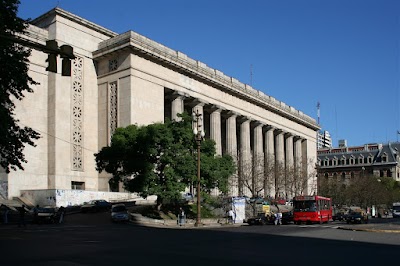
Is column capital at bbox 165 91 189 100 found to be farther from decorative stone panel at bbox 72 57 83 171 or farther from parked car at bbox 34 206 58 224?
parked car at bbox 34 206 58 224

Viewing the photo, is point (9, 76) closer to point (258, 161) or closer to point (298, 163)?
point (258, 161)

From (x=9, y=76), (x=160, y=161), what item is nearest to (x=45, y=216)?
(x=160, y=161)

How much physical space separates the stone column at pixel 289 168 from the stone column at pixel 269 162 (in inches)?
108

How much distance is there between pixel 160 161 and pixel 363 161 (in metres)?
118

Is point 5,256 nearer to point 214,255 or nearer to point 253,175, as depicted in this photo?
point 214,255

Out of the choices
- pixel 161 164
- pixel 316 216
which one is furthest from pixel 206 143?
pixel 316 216

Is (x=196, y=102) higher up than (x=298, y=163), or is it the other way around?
(x=196, y=102)

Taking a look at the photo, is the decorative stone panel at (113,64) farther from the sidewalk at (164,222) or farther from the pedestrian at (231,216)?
the pedestrian at (231,216)

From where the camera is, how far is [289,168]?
294 ft

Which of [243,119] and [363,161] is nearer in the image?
[243,119]

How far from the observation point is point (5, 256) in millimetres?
15828

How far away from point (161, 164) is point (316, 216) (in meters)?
16.3

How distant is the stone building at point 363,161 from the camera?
142625mm

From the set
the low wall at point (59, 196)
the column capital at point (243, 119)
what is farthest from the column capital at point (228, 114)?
the low wall at point (59, 196)
